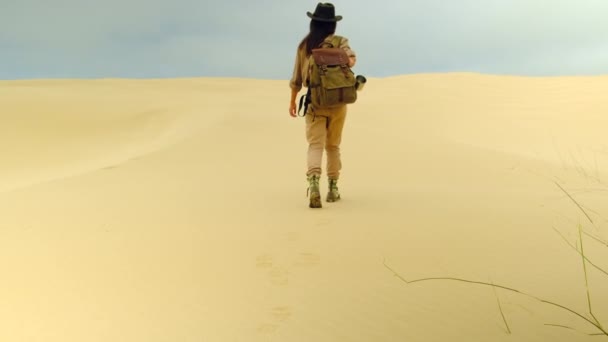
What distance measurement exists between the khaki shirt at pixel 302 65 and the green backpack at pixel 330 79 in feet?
0.30

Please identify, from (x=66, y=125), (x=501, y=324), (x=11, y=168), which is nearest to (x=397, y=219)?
(x=501, y=324)

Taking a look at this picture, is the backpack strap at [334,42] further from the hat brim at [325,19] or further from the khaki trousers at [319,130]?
the khaki trousers at [319,130]

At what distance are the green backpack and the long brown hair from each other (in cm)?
15

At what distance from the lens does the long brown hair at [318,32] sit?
3.94 m

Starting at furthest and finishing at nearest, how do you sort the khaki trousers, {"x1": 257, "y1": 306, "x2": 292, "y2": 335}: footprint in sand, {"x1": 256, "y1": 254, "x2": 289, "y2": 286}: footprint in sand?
the khaki trousers < {"x1": 256, "y1": 254, "x2": 289, "y2": 286}: footprint in sand < {"x1": 257, "y1": 306, "x2": 292, "y2": 335}: footprint in sand

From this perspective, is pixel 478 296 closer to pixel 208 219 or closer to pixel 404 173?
pixel 208 219

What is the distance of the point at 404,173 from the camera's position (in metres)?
6.05

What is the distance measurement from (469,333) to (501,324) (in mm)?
131

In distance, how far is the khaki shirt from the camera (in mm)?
3924

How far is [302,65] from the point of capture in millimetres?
4105

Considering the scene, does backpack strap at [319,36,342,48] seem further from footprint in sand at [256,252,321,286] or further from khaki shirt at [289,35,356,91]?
footprint in sand at [256,252,321,286]

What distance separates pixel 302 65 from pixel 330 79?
17.2 inches

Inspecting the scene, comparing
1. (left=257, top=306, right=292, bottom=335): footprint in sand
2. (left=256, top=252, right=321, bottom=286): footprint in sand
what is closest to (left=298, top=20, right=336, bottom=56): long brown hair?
(left=256, top=252, right=321, bottom=286): footprint in sand

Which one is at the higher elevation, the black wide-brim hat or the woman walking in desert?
the black wide-brim hat
